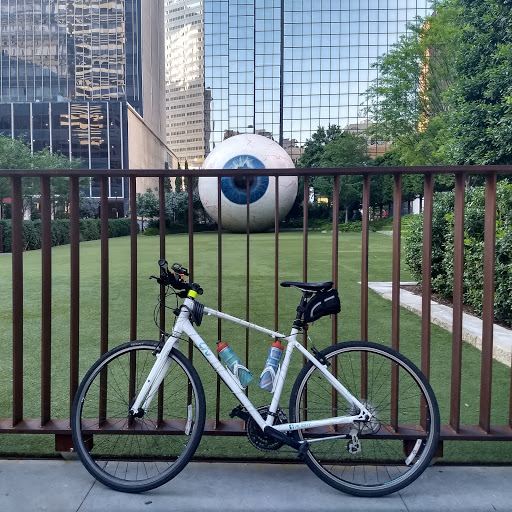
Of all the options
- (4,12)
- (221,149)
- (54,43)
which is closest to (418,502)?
(221,149)

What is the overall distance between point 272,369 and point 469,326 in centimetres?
364

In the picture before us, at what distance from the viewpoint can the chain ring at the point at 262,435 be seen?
2.43m

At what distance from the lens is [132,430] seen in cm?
269

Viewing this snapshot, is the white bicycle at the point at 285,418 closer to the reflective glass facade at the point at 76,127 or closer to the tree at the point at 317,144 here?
the tree at the point at 317,144

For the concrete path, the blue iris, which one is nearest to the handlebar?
the concrete path

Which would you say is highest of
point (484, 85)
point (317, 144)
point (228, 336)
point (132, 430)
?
point (317, 144)

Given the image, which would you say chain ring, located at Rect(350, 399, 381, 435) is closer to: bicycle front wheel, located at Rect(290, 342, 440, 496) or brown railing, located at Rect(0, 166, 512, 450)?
bicycle front wheel, located at Rect(290, 342, 440, 496)

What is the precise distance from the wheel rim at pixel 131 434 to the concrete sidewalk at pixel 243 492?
0.35 feet

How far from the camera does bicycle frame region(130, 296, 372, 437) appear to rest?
244 cm

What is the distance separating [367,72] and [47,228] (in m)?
79.6

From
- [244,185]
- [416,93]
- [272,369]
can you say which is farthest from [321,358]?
[416,93]

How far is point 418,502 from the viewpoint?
2.33 m

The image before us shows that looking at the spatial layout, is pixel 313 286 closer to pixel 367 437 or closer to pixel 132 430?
pixel 367 437

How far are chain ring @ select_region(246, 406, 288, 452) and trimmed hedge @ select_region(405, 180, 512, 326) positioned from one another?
3.56 meters
